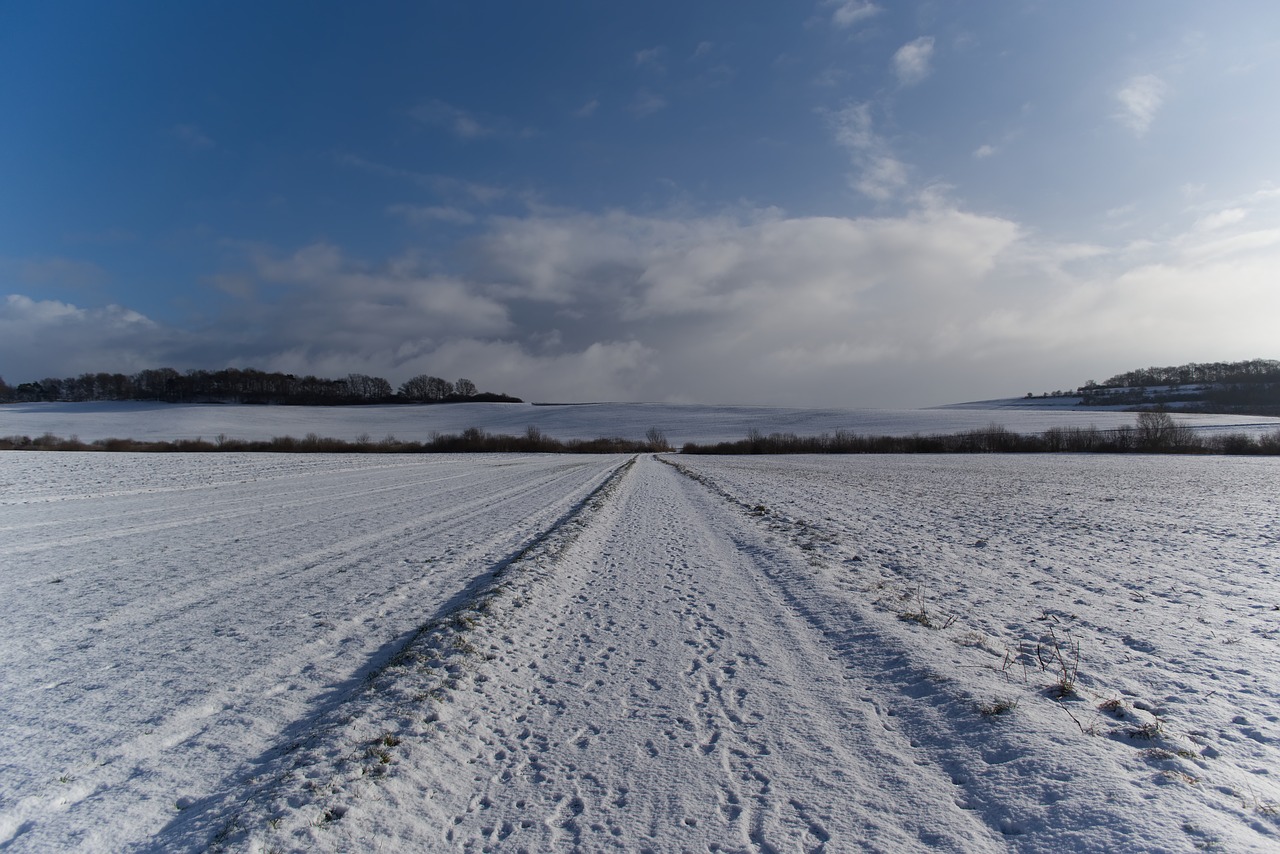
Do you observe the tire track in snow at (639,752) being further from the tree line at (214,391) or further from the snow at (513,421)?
the tree line at (214,391)

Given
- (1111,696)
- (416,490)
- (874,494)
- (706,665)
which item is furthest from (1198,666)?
(416,490)

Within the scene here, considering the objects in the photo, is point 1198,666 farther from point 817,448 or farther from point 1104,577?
point 817,448

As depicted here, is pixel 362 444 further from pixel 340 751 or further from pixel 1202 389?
pixel 1202 389

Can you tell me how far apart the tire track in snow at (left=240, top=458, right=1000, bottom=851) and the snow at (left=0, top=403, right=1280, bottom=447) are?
81133mm

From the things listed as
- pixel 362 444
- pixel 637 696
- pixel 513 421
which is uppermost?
pixel 513 421

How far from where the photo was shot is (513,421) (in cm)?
10269

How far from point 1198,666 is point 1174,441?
231 feet

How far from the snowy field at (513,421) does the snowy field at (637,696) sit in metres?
77.4

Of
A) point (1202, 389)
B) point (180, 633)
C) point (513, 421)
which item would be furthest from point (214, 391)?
point (1202, 389)

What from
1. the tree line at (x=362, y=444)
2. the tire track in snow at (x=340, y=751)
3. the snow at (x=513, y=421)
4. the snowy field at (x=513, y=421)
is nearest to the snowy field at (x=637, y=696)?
the tire track in snow at (x=340, y=751)

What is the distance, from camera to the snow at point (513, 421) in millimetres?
77062

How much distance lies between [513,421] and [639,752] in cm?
10105

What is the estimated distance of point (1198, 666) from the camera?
5469 mm

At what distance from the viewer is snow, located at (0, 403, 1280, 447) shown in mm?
77062
